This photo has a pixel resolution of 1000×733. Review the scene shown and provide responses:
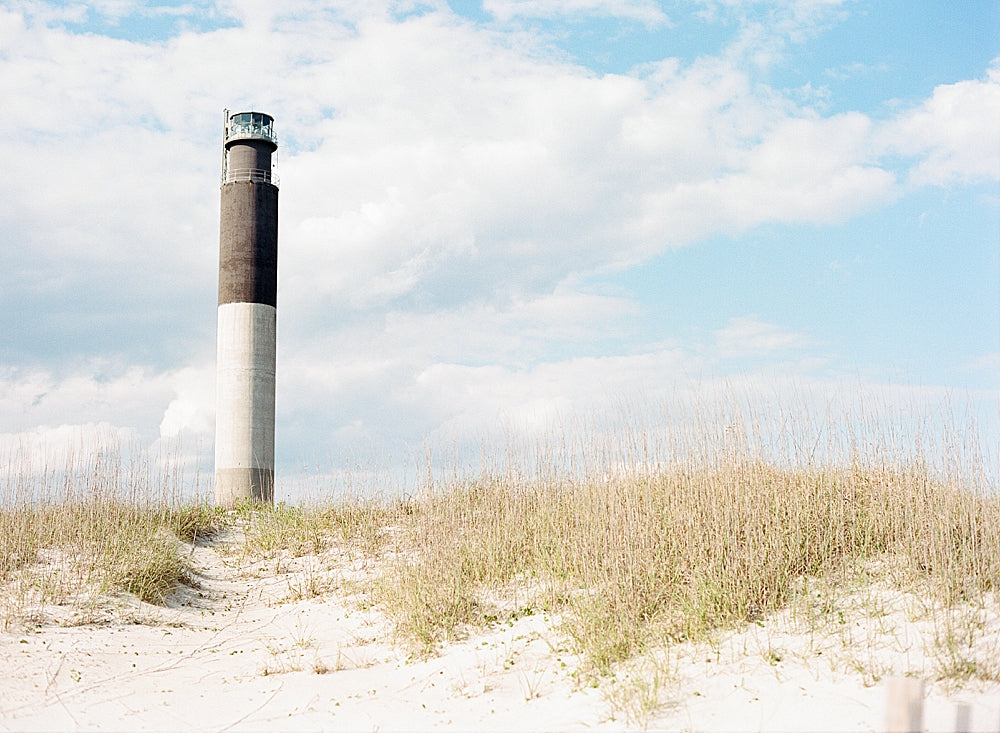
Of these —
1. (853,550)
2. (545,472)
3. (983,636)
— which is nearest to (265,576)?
(545,472)

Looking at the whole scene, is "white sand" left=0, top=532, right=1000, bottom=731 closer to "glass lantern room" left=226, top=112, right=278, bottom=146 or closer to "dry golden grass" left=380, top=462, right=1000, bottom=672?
"dry golden grass" left=380, top=462, right=1000, bottom=672

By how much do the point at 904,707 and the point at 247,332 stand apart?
41.6 ft

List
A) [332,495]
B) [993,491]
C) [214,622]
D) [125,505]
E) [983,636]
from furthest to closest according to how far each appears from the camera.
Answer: [332,495]
[125,505]
[214,622]
[993,491]
[983,636]

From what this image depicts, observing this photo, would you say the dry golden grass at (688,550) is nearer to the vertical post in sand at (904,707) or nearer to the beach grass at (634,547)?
the beach grass at (634,547)

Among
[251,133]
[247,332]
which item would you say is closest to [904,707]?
[247,332]

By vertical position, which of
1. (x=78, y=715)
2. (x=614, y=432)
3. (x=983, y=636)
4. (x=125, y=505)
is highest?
(x=614, y=432)

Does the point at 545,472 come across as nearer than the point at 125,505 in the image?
Yes

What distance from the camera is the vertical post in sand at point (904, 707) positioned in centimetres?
257

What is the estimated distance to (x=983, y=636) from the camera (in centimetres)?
478

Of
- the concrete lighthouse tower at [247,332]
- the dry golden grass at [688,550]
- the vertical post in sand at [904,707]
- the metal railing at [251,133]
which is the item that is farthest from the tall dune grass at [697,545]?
the metal railing at [251,133]

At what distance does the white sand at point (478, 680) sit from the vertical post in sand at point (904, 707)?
1747mm

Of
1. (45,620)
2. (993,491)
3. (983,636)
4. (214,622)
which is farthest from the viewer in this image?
(214,622)

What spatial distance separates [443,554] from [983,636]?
369 cm

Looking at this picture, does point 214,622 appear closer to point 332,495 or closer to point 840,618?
point 332,495
